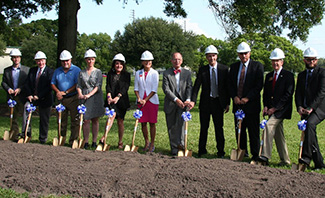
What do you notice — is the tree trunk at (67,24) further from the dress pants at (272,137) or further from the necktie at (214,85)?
the dress pants at (272,137)

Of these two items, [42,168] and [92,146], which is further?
[92,146]

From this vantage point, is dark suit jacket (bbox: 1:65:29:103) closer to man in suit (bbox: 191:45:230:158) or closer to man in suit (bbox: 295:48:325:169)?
man in suit (bbox: 191:45:230:158)

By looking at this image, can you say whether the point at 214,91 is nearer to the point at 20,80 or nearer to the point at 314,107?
the point at 314,107

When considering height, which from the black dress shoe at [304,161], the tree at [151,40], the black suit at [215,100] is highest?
the tree at [151,40]

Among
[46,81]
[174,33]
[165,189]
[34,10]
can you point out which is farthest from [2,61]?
[165,189]

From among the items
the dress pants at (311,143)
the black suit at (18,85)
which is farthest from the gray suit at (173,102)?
the black suit at (18,85)

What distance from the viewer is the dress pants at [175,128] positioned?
27.5 feet

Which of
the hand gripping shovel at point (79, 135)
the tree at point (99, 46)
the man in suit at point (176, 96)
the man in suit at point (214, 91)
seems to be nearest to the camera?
the man in suit at point (214, 91)

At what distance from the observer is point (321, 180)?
564cm

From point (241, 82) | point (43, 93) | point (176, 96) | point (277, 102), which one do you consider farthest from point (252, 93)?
point (43, 93)

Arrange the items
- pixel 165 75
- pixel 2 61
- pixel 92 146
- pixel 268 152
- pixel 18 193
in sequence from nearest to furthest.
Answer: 1. pixel 18 193
2. pixel 268 152
3. pixel 165 75
4. pixel 92 146
5. pixel 2 61

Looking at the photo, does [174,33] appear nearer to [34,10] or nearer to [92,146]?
[34,10]

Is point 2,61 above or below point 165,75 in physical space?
above

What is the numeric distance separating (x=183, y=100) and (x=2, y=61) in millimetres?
81085
